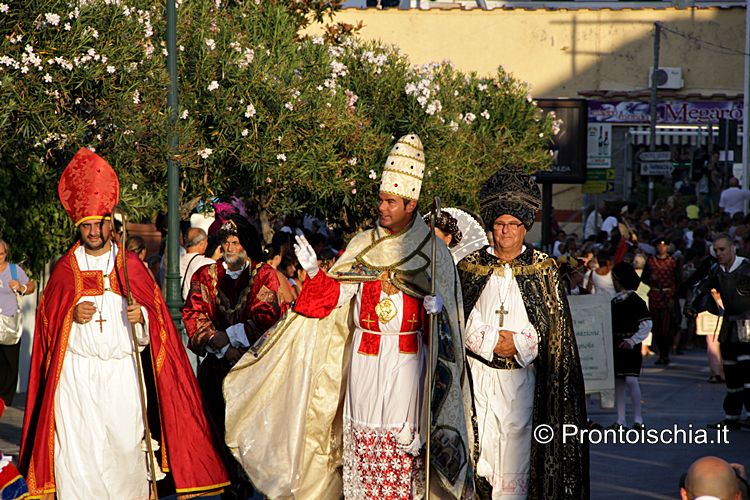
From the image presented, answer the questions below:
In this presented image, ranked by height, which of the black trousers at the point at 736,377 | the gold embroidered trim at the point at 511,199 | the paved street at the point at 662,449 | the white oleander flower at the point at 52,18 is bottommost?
the paved street at the point at 662,449

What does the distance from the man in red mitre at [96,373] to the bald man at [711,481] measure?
4610 mm

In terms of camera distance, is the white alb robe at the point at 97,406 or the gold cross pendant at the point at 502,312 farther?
the white alb robe at the point at 97,406

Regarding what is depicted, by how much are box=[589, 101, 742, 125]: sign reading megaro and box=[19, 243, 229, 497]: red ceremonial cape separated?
3118cm

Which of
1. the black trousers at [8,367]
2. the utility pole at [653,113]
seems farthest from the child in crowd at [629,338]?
the utility pole at [653,113]

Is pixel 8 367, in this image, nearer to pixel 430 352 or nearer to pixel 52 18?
pixel 52 18

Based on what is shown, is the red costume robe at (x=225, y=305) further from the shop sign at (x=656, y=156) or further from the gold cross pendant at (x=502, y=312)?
the shop sign at (x=656, y=156)

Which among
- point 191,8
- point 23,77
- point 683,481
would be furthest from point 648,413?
point 683,481

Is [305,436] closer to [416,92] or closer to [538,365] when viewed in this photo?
[538,365]

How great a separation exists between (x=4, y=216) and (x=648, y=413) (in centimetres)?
701

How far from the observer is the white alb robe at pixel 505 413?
856cm

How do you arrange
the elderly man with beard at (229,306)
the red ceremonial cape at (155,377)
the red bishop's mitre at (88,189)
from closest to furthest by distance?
the red ceremonial cape at (155,377) < the red bishop's mitre at (88,189) < the elderly man with beard at (229,306)

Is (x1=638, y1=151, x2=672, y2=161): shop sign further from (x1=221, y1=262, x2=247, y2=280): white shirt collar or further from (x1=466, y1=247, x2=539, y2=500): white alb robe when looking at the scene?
(x1=466, y1=247, x2=539, y2=500): white alb robe

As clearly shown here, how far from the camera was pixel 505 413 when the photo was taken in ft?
28.1

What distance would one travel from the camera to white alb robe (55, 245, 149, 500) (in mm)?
8711
